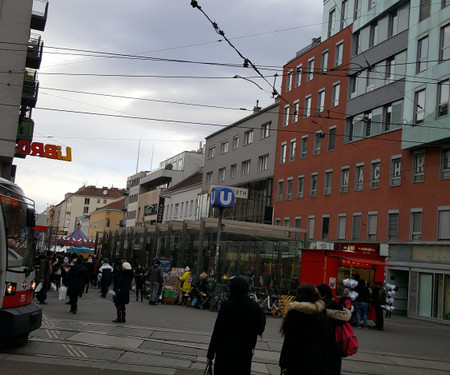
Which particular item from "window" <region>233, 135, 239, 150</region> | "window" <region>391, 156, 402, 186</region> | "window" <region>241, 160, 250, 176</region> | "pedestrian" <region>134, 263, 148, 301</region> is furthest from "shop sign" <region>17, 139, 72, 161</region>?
"window" <region>233, 135, 239, 150</region>

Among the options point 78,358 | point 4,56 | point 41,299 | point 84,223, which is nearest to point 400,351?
point 78,358

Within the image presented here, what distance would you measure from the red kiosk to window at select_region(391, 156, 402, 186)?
38.6 ft

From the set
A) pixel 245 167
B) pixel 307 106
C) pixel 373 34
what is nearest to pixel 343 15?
pixel 373 34

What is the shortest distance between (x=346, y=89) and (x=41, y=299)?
2758 cm

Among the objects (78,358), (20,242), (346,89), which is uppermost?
(346,89)

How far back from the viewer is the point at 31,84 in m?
37.8

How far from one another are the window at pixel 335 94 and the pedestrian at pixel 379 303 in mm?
22954

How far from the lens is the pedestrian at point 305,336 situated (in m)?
6.52

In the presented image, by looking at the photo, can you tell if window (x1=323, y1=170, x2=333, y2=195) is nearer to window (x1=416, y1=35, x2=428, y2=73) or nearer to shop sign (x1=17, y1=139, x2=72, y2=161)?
window (x1=416, y1=35, x2=428, y2=73)

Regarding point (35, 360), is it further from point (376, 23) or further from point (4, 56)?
point (376, 23)

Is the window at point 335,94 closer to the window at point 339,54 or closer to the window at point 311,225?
the window at point 339,54

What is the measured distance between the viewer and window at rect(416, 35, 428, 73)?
3269 cm

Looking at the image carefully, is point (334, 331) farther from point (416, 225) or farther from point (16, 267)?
point (416, 225)

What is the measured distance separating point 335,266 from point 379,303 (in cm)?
221
